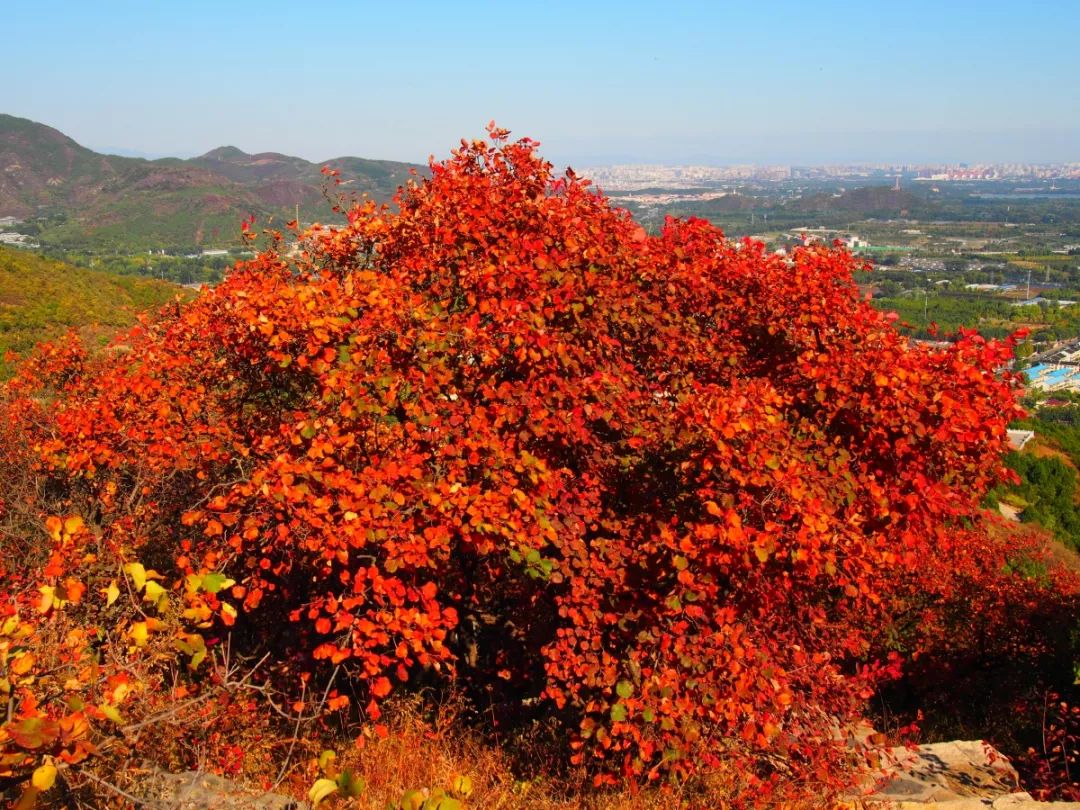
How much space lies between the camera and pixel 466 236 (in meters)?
7.79

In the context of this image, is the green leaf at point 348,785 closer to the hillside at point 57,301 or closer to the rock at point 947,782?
the rock at point 947,782

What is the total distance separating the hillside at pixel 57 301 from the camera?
3020 centimetres

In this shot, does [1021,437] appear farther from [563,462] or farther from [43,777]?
[43,777]

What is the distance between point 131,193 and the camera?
141125 mm

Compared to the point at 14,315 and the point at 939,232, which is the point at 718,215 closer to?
the point at 939,232

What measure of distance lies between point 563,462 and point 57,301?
3702 centimetres

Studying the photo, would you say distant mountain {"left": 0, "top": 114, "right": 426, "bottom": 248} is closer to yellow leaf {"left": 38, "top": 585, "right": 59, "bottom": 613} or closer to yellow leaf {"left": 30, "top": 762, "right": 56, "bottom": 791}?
yellow leaf {"left": 38, "top": 585, "right": 59, "bottom": 613}

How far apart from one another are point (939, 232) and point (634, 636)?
7828 inches

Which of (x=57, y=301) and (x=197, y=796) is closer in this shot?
(x=197, y=796)

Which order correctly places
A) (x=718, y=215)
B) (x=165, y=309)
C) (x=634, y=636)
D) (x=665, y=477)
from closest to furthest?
(x=634, y=636) → (x=665, y=477) → (x=165, y=309) → (x=718, y=215)

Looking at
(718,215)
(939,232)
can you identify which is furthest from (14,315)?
(939,232)

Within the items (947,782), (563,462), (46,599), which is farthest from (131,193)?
(46,599)

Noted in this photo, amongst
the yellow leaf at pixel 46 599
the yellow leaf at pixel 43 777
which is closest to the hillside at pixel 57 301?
the yellow leaf at pixel 46 599

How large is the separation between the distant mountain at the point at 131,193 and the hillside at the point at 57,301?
5450cm
